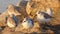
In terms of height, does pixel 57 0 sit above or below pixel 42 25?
Result: above

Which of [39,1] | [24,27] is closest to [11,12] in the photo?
[39,1]

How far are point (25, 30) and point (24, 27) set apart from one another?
164 mm

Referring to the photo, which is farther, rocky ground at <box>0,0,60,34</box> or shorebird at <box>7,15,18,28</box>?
shorebird at <box>7,15,18,28</box>

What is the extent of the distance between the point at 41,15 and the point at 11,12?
2.27 metres

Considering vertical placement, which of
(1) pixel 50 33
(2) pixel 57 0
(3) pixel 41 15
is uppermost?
(2) pixel 57 0

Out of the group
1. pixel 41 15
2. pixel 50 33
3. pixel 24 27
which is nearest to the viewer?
pixel 50 33

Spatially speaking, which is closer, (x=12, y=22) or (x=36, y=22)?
(x=36, y=22)

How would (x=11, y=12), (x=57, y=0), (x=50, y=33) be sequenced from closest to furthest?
1. (x=50, y=33)
2. (x=11, y=12)
3. (x=57, y=0)

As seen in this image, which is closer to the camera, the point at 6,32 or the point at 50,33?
the point at 50,33

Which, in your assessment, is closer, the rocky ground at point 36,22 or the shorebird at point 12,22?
the rocky ground at point 36,22

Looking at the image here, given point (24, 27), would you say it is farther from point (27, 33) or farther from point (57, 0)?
point (57, 0)

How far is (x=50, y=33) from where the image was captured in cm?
732

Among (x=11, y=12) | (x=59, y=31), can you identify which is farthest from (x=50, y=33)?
(x=11, y=12)

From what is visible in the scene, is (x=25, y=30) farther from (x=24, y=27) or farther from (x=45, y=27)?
(x=45, y=27)
